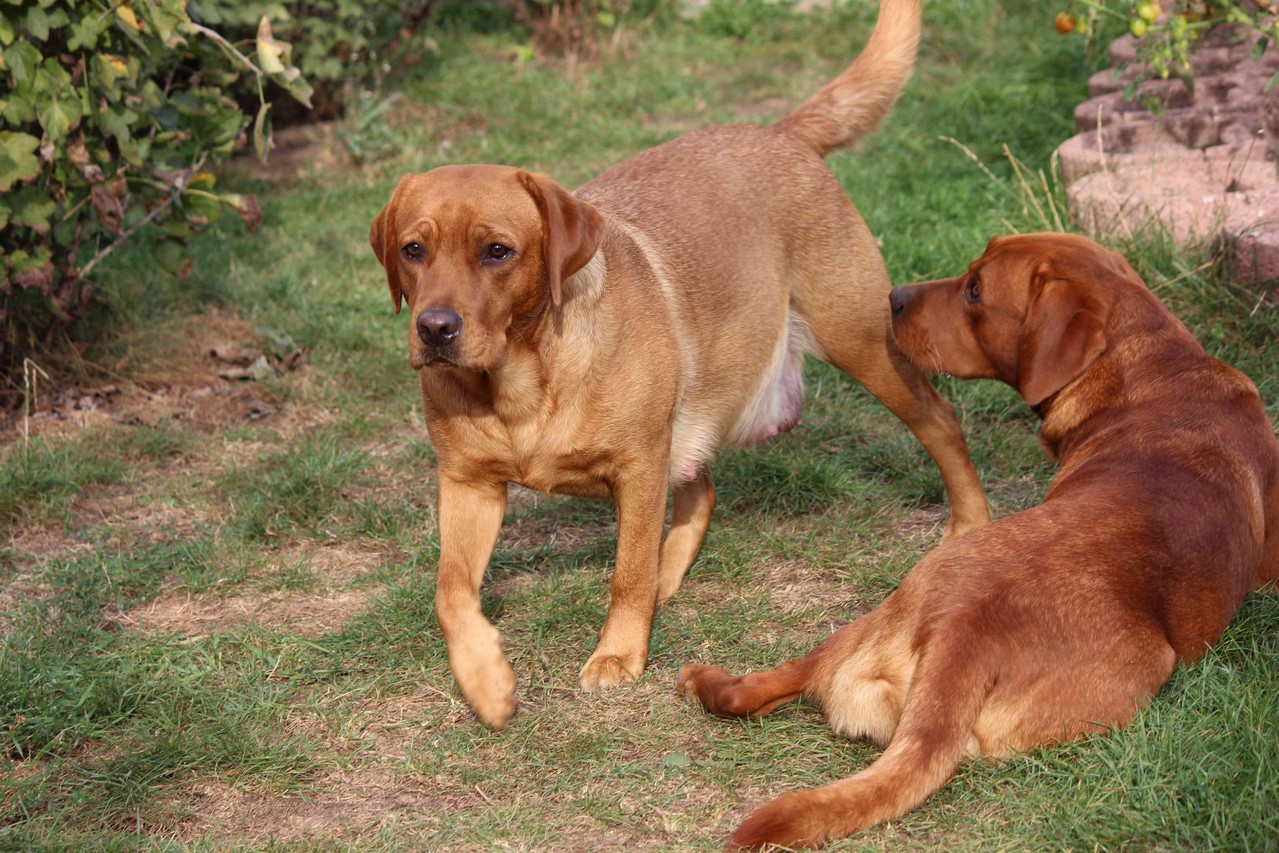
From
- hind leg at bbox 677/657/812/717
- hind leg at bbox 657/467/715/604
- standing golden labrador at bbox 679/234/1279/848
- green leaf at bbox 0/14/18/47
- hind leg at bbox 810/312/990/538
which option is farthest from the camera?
green leaf at bbox 0/14/18/47

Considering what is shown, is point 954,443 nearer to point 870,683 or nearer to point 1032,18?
point 870,683

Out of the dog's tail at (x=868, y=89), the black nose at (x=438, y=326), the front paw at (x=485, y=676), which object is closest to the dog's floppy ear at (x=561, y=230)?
the black nose at (x=438, y=326)

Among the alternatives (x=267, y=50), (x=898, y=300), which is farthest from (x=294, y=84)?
(x=898, y=300)

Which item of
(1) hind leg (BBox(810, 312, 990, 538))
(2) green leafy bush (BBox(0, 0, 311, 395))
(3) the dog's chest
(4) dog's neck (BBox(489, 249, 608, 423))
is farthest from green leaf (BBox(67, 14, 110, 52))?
(1) hind leg (BBox(810, 312, 990, 538))

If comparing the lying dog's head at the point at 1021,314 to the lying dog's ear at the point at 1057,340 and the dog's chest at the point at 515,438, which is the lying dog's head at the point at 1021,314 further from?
the dog's chest at the point at 515,438

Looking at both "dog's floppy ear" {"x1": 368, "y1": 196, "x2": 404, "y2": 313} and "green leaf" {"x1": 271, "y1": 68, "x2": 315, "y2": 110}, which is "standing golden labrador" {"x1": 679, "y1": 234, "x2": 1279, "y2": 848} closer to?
"dog's floppy ear" {"x1": 368, "y1": 196, "x2": 404, "y2": 313}

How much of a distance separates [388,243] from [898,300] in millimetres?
1737

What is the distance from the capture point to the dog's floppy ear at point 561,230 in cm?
383

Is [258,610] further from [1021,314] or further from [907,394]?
[1021,314]

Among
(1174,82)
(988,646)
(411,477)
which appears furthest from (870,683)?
(1174,82)

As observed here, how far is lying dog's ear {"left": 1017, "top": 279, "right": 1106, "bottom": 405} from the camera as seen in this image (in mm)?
3990

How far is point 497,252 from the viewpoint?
385 cm

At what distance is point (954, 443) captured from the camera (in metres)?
5.00

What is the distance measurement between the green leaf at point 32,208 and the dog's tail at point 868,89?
312cm
